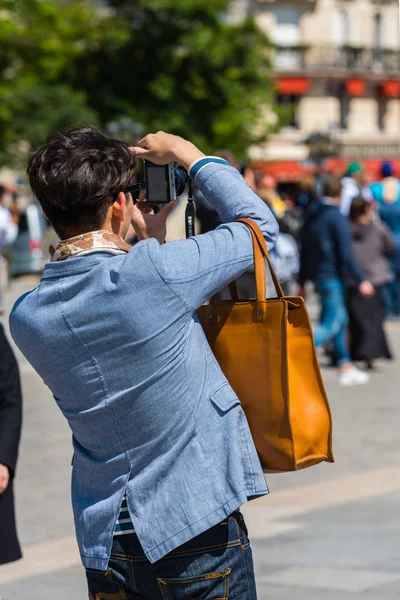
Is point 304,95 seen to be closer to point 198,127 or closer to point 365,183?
point 198,127

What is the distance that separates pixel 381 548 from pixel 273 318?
132 inches

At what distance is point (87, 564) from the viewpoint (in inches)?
116

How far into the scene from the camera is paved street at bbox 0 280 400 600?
5.58 metres

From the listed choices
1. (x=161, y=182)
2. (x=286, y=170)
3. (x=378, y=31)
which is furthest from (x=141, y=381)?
(x=378, y=31)

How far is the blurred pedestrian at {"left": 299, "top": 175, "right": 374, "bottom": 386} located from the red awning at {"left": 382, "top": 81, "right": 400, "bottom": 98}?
5082cm

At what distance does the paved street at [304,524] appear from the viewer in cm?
558

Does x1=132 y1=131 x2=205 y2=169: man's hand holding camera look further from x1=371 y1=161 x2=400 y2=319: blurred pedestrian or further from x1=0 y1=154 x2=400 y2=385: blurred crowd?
x1=371 y1=161 x2=400 y2=319: blurred pedestrian

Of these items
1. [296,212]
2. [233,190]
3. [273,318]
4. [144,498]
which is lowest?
[296,212]

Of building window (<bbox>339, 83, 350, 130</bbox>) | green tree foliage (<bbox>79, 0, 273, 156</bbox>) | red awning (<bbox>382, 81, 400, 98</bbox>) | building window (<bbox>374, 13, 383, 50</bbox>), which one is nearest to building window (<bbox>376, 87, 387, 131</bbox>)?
red awning (<bbox>382, 81, 400, 98</bbox>)

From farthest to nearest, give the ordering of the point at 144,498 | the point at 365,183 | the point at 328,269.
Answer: the point at 365,183
the point at 328,269
the point at 144,498

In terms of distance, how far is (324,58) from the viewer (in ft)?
198

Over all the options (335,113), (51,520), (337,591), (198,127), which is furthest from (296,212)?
(335,113)

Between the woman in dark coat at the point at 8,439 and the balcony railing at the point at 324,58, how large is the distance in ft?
181

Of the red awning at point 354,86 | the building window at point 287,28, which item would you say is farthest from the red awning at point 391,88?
the building window at point 287,28
